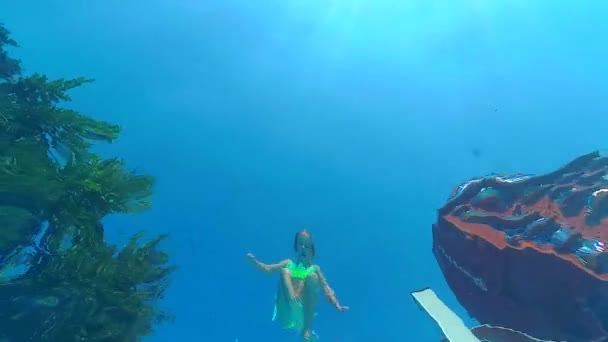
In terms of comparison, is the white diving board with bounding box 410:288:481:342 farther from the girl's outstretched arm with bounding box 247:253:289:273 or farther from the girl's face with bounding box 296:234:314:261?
the girl's outstretched arm with bounding box 247:253:289:273

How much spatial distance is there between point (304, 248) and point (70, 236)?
4.15 meters

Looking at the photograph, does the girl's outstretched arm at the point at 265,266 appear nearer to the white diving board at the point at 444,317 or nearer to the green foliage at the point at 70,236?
the green foliage at the point at 70,236

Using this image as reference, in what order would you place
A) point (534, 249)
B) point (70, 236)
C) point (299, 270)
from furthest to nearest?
point (299, 270) < point (534, 249) < point (70, 236)

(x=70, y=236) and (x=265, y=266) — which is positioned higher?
(x=265, y=266)

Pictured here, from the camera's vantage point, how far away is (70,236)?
519 centimetres

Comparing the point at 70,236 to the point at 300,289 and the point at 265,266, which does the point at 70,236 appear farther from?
the point at 300,289

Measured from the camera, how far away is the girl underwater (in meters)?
8.23

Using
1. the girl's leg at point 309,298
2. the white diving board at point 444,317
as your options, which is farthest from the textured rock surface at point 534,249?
the white diving board at point 444,317

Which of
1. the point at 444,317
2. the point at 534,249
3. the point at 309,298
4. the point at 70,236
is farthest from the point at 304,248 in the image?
the point at 444,317

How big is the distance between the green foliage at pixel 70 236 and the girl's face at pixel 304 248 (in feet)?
9.77

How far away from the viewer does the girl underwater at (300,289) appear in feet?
27.0

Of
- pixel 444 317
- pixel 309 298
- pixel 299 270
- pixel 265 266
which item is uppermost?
pixel 265 266

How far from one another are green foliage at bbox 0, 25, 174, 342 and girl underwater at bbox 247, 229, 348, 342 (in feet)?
9.03

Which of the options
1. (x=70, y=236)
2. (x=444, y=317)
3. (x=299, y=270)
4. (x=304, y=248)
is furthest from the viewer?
(x=299, y=270)
